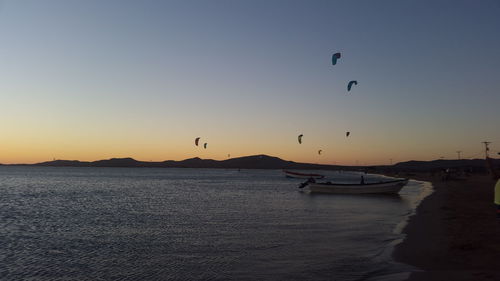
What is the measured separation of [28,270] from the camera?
9859 mm

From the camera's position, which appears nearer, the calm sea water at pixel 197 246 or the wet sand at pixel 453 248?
the wet sand at pixel 453 248

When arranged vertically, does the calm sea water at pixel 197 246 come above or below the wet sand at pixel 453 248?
below

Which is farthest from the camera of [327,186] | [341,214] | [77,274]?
[327,186]

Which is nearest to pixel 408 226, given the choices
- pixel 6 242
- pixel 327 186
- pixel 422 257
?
pixel 422 257

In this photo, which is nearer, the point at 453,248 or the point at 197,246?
the point at 453,248

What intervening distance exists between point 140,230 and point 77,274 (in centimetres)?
687

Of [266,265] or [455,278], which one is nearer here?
[455,278]

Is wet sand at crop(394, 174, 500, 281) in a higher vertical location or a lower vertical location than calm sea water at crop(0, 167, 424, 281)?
higher

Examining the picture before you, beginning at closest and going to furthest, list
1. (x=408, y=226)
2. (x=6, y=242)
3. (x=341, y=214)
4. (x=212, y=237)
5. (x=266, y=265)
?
(x=266, y=265) < (x=6, y=242) < (x=212, y=237) < (x=408, y=226) < (x=341, y=214)

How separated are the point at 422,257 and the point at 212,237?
22.5 feet

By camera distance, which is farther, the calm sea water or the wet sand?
the calm sea water

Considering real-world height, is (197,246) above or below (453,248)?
below

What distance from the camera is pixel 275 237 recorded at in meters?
14.4

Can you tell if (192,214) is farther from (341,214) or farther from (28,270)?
(28,270)
